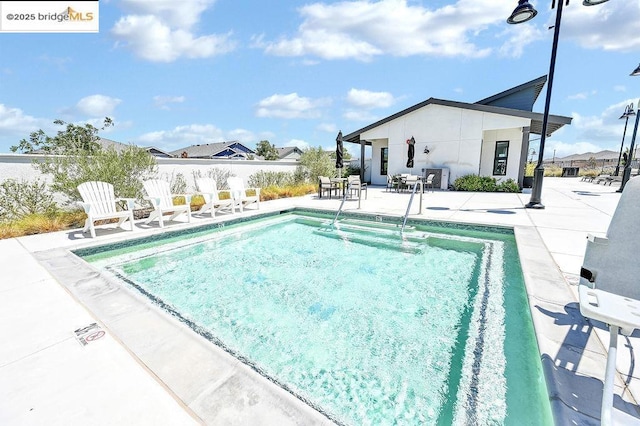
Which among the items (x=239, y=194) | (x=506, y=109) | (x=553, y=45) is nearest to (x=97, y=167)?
(x=239, y=194)

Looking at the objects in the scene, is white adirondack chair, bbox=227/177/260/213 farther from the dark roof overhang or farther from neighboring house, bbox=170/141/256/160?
neighboring house, bbox=170/141/256/160

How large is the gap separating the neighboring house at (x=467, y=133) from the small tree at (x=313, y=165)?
3369mm

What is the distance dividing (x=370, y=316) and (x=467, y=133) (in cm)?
1237

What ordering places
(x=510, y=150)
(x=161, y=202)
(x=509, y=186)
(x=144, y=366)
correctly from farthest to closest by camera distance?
1. (x=510, y=150)
2. (x=509, y=186)
3. (x=161, y=202)
4. (x=144, y=366)

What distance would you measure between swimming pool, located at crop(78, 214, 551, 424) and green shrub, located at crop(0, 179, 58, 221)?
10.4ft

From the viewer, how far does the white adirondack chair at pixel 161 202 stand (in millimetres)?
5761

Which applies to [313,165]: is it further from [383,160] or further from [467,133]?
[467,133]

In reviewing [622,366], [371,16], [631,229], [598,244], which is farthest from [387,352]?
[371,16]

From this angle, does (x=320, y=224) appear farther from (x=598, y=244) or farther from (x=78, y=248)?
(x=598, y=244)

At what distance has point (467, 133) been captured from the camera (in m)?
12.2

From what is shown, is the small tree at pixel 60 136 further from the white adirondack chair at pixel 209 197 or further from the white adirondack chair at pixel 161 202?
the white adirondack chair at pixel 161 202

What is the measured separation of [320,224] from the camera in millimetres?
7086

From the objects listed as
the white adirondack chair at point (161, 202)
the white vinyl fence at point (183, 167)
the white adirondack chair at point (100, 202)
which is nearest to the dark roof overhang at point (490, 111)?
the white vinyl fence at point (183, 167)

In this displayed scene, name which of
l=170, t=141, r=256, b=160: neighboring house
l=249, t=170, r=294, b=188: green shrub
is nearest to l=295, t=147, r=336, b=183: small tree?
l=249, t=170, r=294, b=188: green shrub
